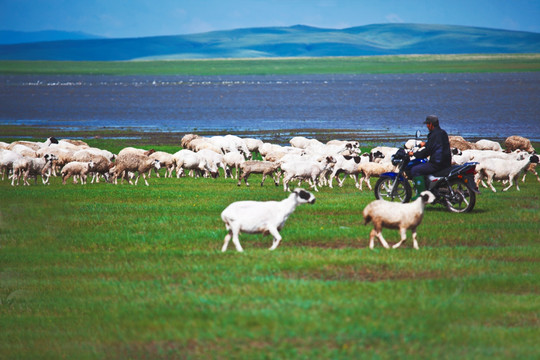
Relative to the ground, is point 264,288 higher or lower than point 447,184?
lower

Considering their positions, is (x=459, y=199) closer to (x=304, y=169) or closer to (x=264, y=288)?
(x=304, y=169)

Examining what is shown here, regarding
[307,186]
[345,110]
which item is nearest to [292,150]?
[307,186]

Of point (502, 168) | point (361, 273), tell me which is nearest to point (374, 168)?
point (502, 168)

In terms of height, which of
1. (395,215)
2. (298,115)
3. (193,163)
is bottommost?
(193,163)

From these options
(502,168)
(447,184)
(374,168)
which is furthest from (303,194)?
(502,168)

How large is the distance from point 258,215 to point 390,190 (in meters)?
7.30

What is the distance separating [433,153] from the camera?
17984mm

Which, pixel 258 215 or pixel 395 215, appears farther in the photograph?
pixel 395 215

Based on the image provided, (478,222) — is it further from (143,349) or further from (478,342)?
(143,349)

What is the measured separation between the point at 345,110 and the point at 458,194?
2819 inches

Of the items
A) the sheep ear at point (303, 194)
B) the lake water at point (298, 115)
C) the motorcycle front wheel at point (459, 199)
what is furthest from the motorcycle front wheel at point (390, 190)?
the lake water at point (298, 115)

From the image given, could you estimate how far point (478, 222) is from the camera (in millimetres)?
16703

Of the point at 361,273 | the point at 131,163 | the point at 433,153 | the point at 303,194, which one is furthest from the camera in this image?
the point at 131,163

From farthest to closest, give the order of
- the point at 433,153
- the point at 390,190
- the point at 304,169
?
the point at 304,169 → the point at 390,190 → the point at 433,153
